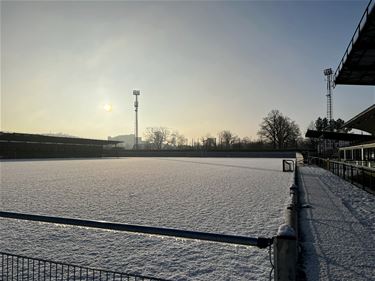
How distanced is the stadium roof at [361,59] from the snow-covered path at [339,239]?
9.48m

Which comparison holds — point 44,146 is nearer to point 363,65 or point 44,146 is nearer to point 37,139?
point 37,139

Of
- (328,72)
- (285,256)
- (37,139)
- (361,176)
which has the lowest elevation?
(361,176)

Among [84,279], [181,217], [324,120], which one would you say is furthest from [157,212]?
[324,120]

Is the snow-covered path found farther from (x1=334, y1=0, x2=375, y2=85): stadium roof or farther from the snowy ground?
(x1=334, y1=0, x2=375, y2=85): stadium roof

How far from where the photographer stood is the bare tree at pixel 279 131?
107812mm

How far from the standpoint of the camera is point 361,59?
21.0 m

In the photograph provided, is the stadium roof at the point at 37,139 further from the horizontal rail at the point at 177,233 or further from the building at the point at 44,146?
the horizontal rail at the point at 177,233

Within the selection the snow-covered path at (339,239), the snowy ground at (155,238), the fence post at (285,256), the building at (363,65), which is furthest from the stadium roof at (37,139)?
the fence post at (285,256)

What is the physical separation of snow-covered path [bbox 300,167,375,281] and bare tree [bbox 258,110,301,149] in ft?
323

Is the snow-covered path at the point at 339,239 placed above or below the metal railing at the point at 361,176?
below

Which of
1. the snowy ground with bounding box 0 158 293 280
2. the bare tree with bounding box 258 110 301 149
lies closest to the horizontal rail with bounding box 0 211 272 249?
the snowy ground with bounding box 0 158 293 280

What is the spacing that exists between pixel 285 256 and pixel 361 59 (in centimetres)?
2231

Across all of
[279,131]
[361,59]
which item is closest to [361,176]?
[361,59]

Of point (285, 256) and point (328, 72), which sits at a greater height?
point (328, 72)
